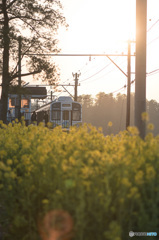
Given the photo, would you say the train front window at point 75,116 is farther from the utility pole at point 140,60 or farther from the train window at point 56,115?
the utility pole at point 140,60

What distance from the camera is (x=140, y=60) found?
7645 millimetres

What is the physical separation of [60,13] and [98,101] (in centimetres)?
15898

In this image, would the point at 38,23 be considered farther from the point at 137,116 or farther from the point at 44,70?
the point at 137,116

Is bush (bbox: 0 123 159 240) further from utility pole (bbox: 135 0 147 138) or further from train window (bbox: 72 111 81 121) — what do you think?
train window (bbox: 72 111 81 121)

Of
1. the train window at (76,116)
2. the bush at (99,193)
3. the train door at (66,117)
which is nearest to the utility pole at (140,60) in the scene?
the bush at (99,193)

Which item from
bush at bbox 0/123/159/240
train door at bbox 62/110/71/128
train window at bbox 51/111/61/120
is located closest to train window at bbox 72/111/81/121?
train door at bbox 62/110/71/128

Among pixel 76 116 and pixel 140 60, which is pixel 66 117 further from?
pixel 140 60

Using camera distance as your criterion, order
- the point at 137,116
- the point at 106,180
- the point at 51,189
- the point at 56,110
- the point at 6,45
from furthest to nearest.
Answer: the point at 56,110
the point at 6,45
the point at 137,116
the point at 51,189
the point at 106,180

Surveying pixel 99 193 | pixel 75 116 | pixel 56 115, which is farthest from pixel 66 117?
pixel 99 193

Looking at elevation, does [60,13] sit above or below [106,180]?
above

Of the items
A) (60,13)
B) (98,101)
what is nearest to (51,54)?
(60,13)

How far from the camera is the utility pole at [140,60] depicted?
7.55m

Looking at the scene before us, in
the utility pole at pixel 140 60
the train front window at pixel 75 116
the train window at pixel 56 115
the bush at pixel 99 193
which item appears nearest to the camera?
the bush at pixel 99 193

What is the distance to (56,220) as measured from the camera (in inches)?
143
